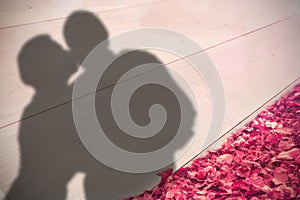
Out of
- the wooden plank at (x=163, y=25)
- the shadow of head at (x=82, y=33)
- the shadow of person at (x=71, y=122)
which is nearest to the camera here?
the shadow of person at (x=71, y=122)

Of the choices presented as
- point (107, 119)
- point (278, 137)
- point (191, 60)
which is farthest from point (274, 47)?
point (107, 119)

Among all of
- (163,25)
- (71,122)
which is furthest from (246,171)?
(163,25)

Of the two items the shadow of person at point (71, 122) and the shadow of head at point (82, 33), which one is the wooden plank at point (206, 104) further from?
the shadow of head at point (82, 33)

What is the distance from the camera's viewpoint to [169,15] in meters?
2.61

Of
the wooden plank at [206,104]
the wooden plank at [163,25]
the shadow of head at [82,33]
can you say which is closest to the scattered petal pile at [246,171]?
the wooden plank at [206,104]

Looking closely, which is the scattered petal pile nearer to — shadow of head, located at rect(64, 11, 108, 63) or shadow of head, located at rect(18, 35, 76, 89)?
shadow of head, located at rect(18, 35, 76, 89)

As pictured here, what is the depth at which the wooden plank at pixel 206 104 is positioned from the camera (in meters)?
1.53

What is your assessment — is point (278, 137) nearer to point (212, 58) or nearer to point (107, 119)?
point (212, 58)

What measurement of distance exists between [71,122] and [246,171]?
4.00 feet

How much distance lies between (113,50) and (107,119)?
2.05 ft

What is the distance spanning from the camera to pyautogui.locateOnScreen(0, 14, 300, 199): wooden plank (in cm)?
153

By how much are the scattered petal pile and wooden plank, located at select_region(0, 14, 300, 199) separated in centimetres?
12

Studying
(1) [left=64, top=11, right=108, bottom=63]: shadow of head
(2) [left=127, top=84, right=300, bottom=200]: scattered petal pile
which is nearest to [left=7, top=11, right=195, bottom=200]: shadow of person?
(1) [left=64, top=11, right=108, bottom=63]: shadow of head

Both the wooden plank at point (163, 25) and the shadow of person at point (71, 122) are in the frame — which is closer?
the shadow of person at point (71, 122)
